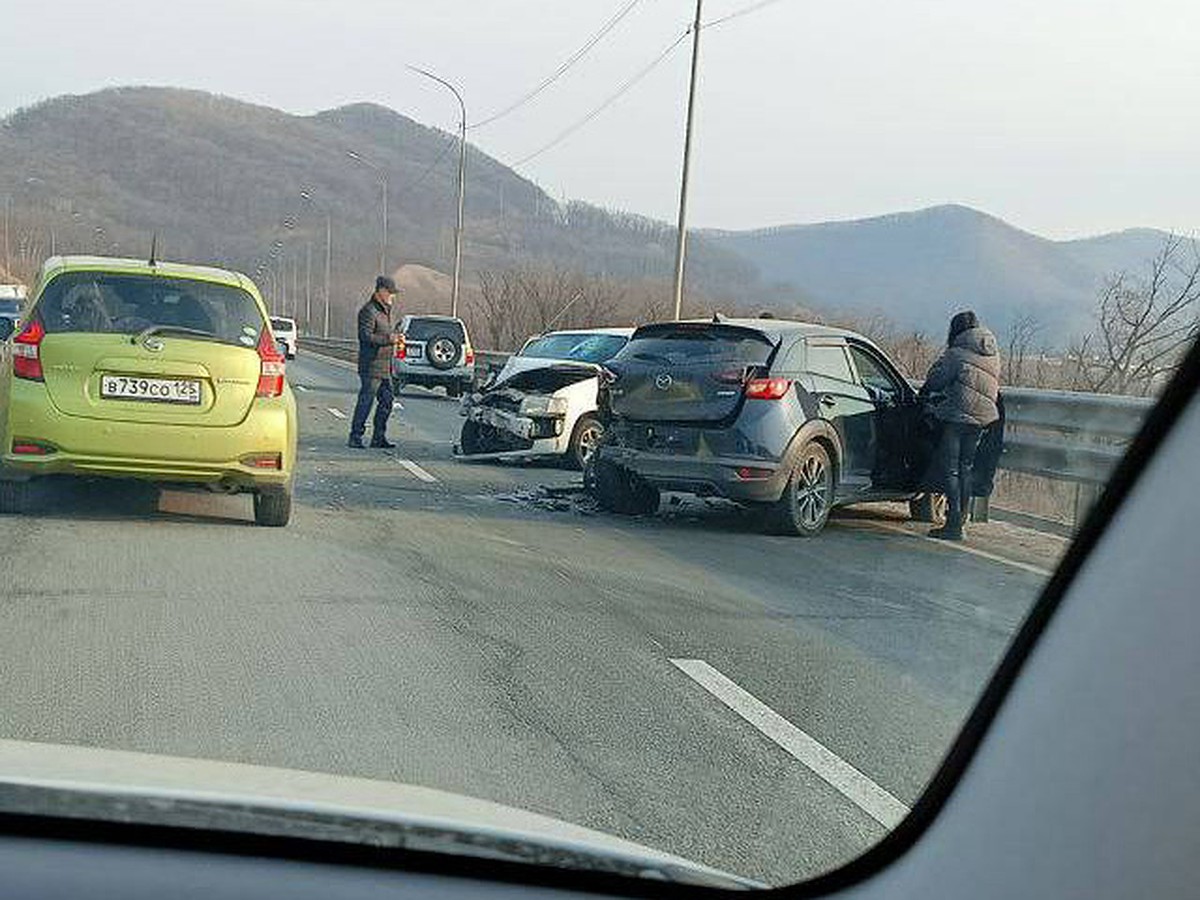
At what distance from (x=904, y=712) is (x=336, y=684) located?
2.11m

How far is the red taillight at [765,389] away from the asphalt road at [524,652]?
3.37ft

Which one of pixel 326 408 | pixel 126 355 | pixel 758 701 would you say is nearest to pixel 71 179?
pixel 326 408

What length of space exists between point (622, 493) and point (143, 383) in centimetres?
416

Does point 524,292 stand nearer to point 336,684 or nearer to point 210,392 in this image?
point 210,392

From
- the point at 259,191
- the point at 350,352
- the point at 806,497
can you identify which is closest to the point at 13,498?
the point at 806,497

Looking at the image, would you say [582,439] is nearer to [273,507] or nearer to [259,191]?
[273,507]

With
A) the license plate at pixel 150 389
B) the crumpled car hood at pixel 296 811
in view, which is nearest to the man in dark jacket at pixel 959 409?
the license plate at pixel 150 389

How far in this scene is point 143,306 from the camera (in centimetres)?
968

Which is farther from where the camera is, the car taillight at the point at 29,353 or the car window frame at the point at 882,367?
the car window frame at the point at 882,367

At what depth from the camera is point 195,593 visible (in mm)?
7688

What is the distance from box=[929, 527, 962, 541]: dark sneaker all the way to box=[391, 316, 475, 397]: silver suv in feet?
72.0

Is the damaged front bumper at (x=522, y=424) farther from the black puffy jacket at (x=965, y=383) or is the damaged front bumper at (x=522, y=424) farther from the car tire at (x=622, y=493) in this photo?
the black puffy jacket at (x=965, y=383)

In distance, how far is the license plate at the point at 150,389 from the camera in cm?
939

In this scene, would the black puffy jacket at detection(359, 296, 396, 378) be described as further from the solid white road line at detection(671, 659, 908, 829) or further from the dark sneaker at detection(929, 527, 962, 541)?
the solid white road line at detection(671, 659, 908, 829)
